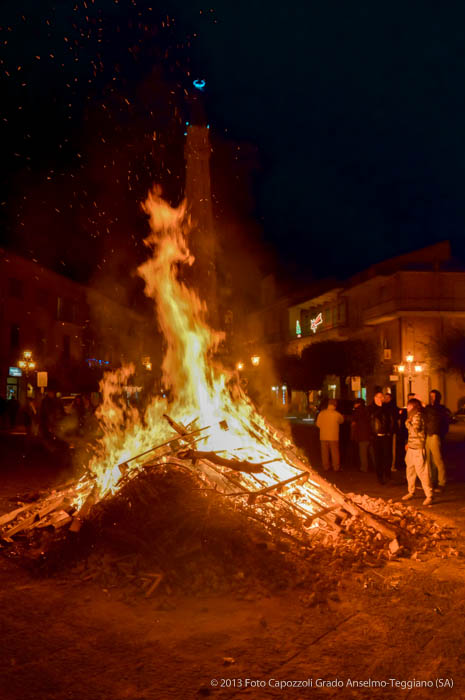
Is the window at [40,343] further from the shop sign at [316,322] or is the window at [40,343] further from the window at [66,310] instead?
the shop sign at [316,322]

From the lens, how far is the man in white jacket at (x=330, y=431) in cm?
1369

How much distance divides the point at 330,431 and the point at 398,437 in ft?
6.39

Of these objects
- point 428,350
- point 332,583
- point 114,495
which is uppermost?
point 428,350

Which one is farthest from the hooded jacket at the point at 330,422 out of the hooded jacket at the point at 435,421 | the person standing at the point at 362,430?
the hooded jacket at the point at 435,421

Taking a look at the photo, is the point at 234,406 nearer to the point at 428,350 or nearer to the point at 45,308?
the point at 428,350

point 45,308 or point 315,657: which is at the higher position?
point 45,308

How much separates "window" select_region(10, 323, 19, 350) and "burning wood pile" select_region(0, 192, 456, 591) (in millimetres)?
32225

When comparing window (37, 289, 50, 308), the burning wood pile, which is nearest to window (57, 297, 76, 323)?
window (37, 289, 50, 308)

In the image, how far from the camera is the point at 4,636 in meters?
4.59

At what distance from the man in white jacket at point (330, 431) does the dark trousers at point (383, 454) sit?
5.19 ft

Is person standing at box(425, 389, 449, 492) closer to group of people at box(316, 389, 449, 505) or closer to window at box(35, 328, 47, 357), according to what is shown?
group of people at box(316, 389, 449, 505)

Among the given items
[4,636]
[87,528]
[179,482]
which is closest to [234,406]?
[179,482]

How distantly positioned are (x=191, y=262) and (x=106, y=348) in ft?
153

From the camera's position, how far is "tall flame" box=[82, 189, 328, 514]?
27.7 ft
